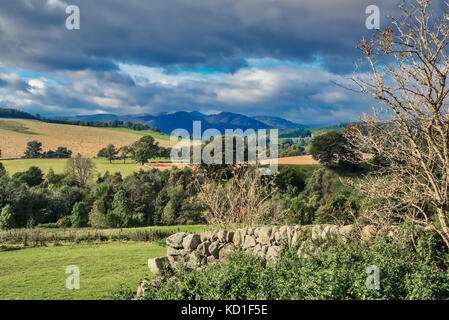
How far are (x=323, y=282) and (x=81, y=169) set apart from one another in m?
40.1

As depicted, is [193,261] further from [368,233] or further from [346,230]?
[368,233]

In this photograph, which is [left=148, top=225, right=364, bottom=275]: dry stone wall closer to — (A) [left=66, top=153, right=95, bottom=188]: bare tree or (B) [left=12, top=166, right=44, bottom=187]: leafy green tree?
(A) [left=66, top=153, right=95, bottom=188]: bare tree

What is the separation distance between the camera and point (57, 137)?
62500 millimetres

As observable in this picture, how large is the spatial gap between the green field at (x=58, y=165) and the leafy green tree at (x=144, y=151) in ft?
3.28

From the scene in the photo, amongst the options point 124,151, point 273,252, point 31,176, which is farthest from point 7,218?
point 124,151

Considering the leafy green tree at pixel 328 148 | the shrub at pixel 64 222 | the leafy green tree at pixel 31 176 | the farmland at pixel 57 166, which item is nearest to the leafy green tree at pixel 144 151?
the farmland at pixel 57 166

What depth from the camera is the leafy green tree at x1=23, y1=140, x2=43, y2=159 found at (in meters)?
51.7

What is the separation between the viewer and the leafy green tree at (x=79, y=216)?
29628 mm

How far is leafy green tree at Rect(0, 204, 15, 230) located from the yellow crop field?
22.7 meters

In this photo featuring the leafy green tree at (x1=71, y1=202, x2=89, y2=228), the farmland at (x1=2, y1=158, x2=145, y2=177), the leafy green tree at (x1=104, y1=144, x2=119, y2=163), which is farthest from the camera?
the leafy green tree at (x1=104, y1=144, x2=119, y2=163)

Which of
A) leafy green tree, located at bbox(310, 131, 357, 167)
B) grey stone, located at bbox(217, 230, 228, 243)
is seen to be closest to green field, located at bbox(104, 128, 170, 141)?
leafy green tree, located at bbox(310, 131, 357, 167)
